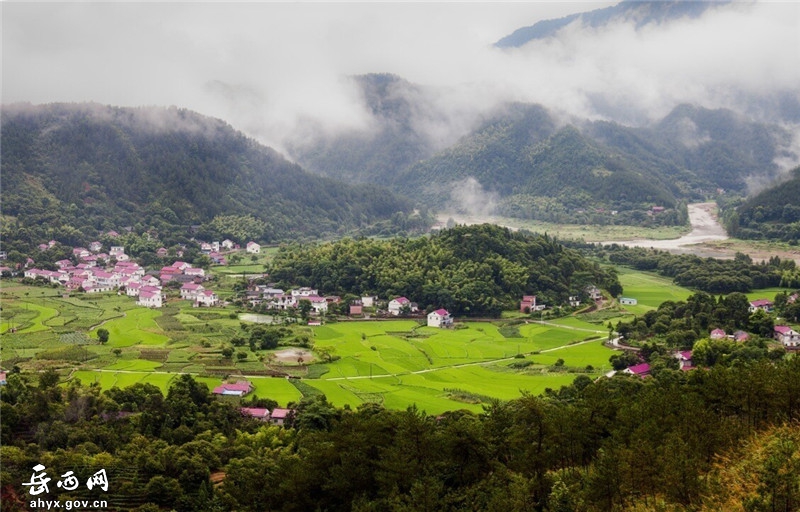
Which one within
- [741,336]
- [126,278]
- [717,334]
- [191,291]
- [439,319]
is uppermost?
[126,278]

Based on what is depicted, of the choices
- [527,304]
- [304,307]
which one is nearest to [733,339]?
[527,304]

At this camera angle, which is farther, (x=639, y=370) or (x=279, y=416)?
(x=639, y=370)

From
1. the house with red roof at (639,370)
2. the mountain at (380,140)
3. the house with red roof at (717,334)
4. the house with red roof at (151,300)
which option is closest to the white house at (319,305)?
the house with red roof at (151,300)

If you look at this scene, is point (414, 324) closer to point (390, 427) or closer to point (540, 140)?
point (390, 427)

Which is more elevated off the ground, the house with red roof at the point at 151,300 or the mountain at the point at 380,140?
the mountain at the point at 380,140

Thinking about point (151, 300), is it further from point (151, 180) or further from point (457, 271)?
point (151, 180)

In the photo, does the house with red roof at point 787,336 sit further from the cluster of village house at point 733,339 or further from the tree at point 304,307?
the tree at point 304,307
